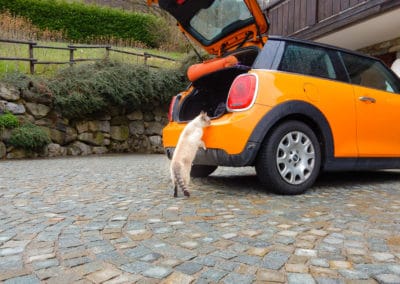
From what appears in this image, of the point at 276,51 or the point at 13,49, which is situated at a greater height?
the point at 13,49

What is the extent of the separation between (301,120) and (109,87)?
752 centimetres

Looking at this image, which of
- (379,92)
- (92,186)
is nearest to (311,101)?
(379,92)

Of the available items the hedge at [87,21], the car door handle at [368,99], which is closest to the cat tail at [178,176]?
the car door handle at [368,99]

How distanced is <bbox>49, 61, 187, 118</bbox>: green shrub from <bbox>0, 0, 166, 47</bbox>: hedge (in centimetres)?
953

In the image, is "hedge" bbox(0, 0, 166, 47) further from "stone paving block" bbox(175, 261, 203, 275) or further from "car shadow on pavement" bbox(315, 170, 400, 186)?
"stone paving block" bbox(175, 261, 203, 275)

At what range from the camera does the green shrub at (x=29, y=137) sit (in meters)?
8.88

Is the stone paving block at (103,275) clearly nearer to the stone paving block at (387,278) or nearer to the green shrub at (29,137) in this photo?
the stone paving block at (387,278)

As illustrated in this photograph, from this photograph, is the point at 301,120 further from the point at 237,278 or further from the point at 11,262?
the point at 11,262

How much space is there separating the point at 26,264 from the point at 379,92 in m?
4.22

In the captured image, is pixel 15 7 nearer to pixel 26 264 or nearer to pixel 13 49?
pixel 13 49

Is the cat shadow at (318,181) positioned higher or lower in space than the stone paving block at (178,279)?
higher

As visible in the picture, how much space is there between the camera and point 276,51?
146 inches

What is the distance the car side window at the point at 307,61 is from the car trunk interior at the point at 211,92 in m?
0.59

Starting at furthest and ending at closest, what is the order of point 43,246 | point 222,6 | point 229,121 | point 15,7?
point 15,7, point 222,6, point 229,121, point 43,246
